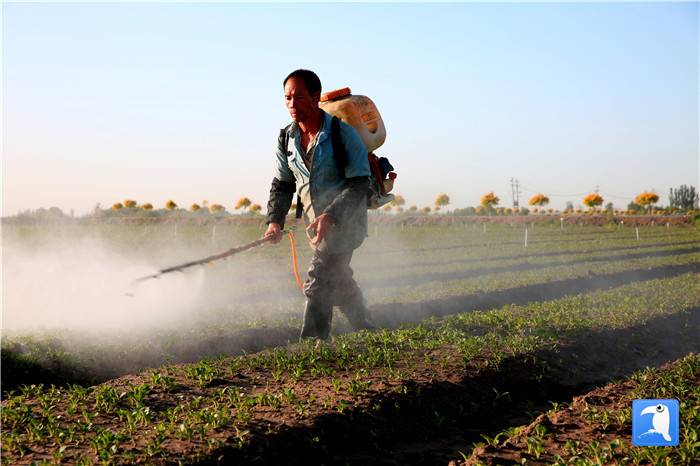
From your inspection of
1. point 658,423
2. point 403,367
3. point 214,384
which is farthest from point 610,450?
point 214,384

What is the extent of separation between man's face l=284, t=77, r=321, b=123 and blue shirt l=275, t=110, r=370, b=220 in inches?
7.1

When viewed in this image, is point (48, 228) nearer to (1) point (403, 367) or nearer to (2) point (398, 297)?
(2) point (398, 297)

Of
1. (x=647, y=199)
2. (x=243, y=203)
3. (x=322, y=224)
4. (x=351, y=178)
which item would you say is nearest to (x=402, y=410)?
(x=322, y=224)

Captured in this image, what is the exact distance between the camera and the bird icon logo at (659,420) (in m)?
4.31

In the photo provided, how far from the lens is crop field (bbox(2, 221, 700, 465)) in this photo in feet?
14.5

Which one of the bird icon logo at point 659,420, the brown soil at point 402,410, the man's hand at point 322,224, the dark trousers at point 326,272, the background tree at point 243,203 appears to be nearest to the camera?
the bird icon logo at point 659,420

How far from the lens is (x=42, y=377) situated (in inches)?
318

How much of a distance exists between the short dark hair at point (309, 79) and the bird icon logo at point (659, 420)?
4.06 meters

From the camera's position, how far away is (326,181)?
6.92 m

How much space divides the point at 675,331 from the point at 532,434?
18.1 feet

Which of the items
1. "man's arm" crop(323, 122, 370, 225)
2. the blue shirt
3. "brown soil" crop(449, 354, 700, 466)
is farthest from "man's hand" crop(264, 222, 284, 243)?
"brown soil" crop(449, 354, 700, 466)

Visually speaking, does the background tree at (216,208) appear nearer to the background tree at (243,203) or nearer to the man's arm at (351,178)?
the background tree at (243,203)

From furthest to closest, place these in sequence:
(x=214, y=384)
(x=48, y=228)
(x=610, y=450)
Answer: (x=48, y=228), (x=214, y=384), (x=610, y=450)

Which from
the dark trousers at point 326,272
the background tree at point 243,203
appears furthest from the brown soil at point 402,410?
the background tree at point 243,203
